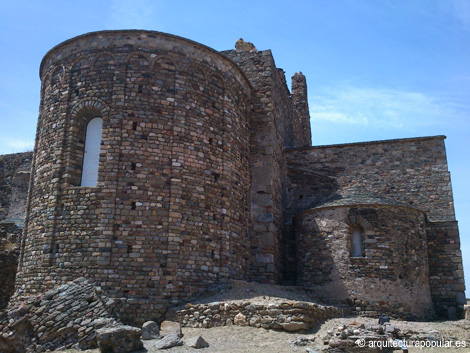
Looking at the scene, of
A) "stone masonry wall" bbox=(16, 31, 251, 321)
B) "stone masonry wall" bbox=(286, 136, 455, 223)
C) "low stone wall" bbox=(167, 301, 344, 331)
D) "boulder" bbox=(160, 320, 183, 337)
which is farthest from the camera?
"stone masonry wall" bbox=(286, 136, 455, 223)

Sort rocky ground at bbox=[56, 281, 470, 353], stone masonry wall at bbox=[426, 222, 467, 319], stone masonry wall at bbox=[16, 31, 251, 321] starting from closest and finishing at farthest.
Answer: rocky ground at bbox=[56, 281, 470, 353], stone masonry wall at bbox=[16, 31, 251, 321], stone masonry wall at bbox=[426, 222, 467, 319]

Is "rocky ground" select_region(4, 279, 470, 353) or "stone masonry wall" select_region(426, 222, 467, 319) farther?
"stone masonry wall" select_region(426, 222, 467, 319)

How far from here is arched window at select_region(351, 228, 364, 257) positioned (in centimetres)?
1480

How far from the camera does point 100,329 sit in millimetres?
9992

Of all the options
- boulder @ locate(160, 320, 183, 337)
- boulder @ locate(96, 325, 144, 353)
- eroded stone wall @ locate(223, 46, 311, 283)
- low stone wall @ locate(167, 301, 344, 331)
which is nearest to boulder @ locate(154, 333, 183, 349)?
boulder @ locate(160, 320, 183, 337)

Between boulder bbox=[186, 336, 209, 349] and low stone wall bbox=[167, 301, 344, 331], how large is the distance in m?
1.49

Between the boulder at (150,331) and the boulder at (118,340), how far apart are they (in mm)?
775

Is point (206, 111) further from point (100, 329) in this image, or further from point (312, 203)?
point (100, 329)

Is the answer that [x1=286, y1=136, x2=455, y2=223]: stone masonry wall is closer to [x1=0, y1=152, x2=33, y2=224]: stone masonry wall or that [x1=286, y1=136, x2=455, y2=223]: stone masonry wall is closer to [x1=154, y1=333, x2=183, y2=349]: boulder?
[x1=154, y1=333, x2=183, y2=349]: boulder

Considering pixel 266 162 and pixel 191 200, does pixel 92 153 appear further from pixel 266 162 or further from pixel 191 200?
pixel 266 162

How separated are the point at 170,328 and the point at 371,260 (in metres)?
6.51

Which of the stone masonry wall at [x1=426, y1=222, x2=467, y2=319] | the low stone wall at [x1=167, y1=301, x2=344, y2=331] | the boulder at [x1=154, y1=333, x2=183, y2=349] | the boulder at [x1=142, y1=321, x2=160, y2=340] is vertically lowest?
the boulder at [x1=154, y1=333, x2=183, y2=349]

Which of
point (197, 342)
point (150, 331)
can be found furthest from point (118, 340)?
point (197, 342)

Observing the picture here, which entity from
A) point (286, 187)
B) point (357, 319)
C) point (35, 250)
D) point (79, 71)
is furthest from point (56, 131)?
point (357, 319)
